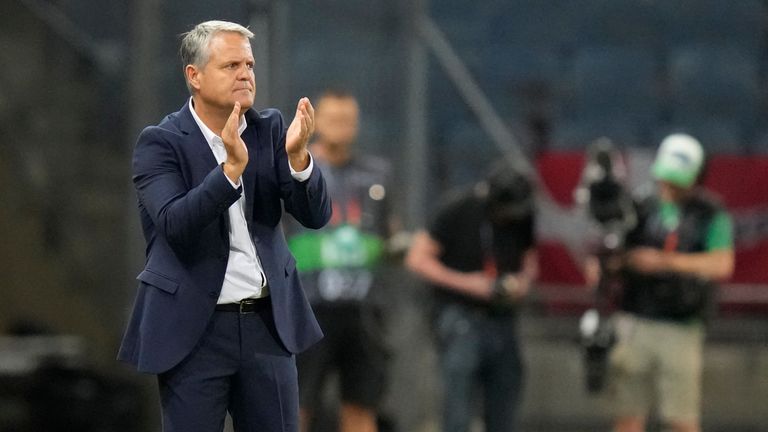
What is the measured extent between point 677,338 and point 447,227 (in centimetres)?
112

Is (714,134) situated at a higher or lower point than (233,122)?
higher

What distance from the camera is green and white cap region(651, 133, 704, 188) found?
652 cm

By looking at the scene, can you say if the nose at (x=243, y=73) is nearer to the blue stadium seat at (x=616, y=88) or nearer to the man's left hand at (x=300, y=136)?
the man's left hand at (x=300, y=136)

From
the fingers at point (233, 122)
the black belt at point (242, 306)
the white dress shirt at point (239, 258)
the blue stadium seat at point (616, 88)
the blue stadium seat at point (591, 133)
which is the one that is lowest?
the black belt at point (242, 306)

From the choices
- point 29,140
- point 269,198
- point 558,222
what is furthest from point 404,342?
point 269,198

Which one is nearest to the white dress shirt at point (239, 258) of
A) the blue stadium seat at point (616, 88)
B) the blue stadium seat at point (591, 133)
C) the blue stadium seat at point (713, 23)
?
the blue stadium seat at point (591, 133)

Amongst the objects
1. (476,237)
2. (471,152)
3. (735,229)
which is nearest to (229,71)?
(476,237)

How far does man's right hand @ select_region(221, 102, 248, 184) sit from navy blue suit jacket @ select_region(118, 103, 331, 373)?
5.5 inches

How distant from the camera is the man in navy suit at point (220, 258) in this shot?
3441 mm

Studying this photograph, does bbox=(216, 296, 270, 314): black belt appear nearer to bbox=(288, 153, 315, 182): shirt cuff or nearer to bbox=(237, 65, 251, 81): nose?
bbox=(288, 153, 315, 182): shirt cuff

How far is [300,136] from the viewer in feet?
11.1

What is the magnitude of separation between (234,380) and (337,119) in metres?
2.65

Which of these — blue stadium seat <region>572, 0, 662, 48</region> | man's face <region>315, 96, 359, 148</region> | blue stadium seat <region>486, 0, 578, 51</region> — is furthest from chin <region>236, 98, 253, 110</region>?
blue stadium seat <region>572, 0, 662, 48</region>

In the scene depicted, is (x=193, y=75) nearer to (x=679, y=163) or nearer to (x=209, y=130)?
(x=209, y=130)
